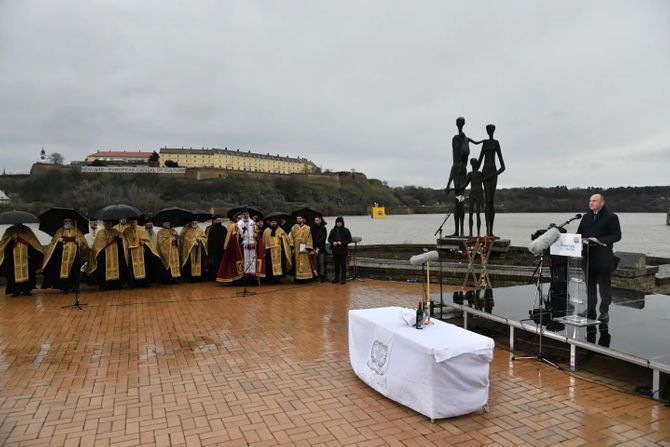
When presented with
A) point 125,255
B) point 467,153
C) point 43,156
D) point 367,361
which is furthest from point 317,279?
point 43,156

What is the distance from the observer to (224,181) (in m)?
92.8

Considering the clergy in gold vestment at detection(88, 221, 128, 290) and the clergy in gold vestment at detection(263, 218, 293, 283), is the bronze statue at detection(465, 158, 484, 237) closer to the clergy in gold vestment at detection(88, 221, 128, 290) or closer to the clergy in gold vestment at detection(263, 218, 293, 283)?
the clergy in gold vestment at detection(263, 218, 293, 283)

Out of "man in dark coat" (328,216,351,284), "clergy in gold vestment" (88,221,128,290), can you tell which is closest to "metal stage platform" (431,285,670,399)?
"man in dark coat" (328,216,351,284)

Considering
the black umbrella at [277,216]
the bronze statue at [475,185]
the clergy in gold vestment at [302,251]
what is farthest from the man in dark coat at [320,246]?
the bronze statue at [475,185]

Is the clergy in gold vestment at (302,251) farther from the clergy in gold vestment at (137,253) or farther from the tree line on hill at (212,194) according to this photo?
the tree line on hill at (212,194)

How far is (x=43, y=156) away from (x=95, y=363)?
388ft

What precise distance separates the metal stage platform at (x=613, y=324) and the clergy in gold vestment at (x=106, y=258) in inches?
279

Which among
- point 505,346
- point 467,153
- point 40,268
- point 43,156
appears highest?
point 43,156

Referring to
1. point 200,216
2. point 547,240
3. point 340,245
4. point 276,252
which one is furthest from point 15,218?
point 547,240

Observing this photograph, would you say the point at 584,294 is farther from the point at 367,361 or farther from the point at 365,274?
the point at 365,274

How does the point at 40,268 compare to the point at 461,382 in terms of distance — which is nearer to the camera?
the point at 461,382

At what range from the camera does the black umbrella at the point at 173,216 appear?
11.0 m

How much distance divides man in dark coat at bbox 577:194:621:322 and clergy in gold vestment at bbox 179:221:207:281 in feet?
27.7

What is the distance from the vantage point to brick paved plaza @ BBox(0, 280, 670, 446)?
12.2 ft
